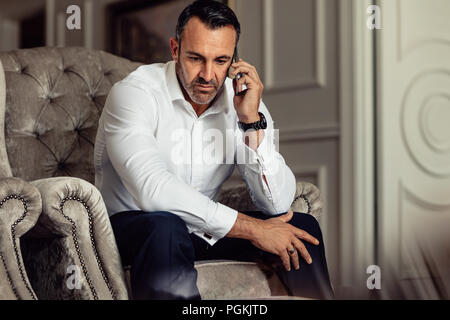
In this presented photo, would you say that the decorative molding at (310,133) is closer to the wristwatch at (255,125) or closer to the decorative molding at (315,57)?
the decorative molding at (315,57)

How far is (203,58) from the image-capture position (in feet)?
4.08

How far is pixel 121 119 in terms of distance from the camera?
1.18 meters

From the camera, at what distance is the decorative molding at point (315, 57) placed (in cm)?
215

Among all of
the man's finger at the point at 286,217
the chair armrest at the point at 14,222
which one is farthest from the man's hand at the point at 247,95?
the chair armrest at the point at 14,222

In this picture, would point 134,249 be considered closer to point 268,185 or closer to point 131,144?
point 131,144

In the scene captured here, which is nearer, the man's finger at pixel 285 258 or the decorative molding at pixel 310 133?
the man's finger at pixel 285 258

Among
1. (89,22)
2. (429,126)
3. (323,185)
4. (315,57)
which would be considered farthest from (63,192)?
(89,22)

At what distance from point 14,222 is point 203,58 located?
55 centimetres

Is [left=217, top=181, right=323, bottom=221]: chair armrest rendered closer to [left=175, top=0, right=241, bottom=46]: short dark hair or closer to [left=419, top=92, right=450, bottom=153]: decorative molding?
[left=175, top=0, right=241, bottom=46]: short dark hair

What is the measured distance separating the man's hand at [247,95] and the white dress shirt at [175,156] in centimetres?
6

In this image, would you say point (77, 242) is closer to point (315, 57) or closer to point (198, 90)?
point (198, 90)

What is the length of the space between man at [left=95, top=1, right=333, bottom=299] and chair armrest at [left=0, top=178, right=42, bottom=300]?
0.60 feet

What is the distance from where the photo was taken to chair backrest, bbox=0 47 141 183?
58.0 inches
